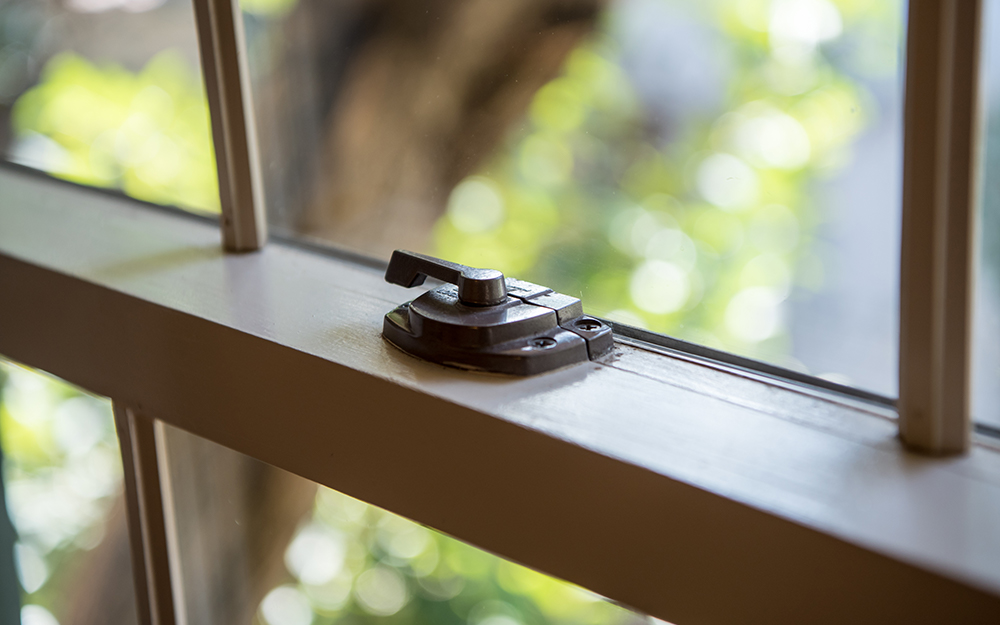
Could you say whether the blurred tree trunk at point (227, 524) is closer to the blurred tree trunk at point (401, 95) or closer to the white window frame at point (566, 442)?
the white window frame at point (566, 442)

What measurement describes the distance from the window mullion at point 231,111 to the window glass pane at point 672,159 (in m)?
0.09

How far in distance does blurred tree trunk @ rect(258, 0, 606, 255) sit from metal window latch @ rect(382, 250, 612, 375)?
0.15 metres

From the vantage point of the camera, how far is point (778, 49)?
1.83 feet

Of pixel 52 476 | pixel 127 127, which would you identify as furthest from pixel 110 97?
pixel 52 476

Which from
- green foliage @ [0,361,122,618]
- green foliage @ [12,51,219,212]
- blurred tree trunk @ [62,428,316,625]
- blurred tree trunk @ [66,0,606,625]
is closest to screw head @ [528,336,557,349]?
blurred tree trunk @ [66,0,606,625]

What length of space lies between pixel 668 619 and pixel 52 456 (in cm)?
84

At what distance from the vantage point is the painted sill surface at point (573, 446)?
37 centimetres

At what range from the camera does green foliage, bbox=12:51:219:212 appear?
893 mm

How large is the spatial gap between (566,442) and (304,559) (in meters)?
0.50

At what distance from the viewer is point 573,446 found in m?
0.43

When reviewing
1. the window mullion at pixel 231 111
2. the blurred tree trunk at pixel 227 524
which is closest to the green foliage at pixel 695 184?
the window mullion at pixel 231 111

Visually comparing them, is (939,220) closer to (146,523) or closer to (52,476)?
(146,523)

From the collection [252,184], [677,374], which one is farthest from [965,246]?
[252,184]

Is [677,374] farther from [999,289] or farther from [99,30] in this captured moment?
[99,30]
